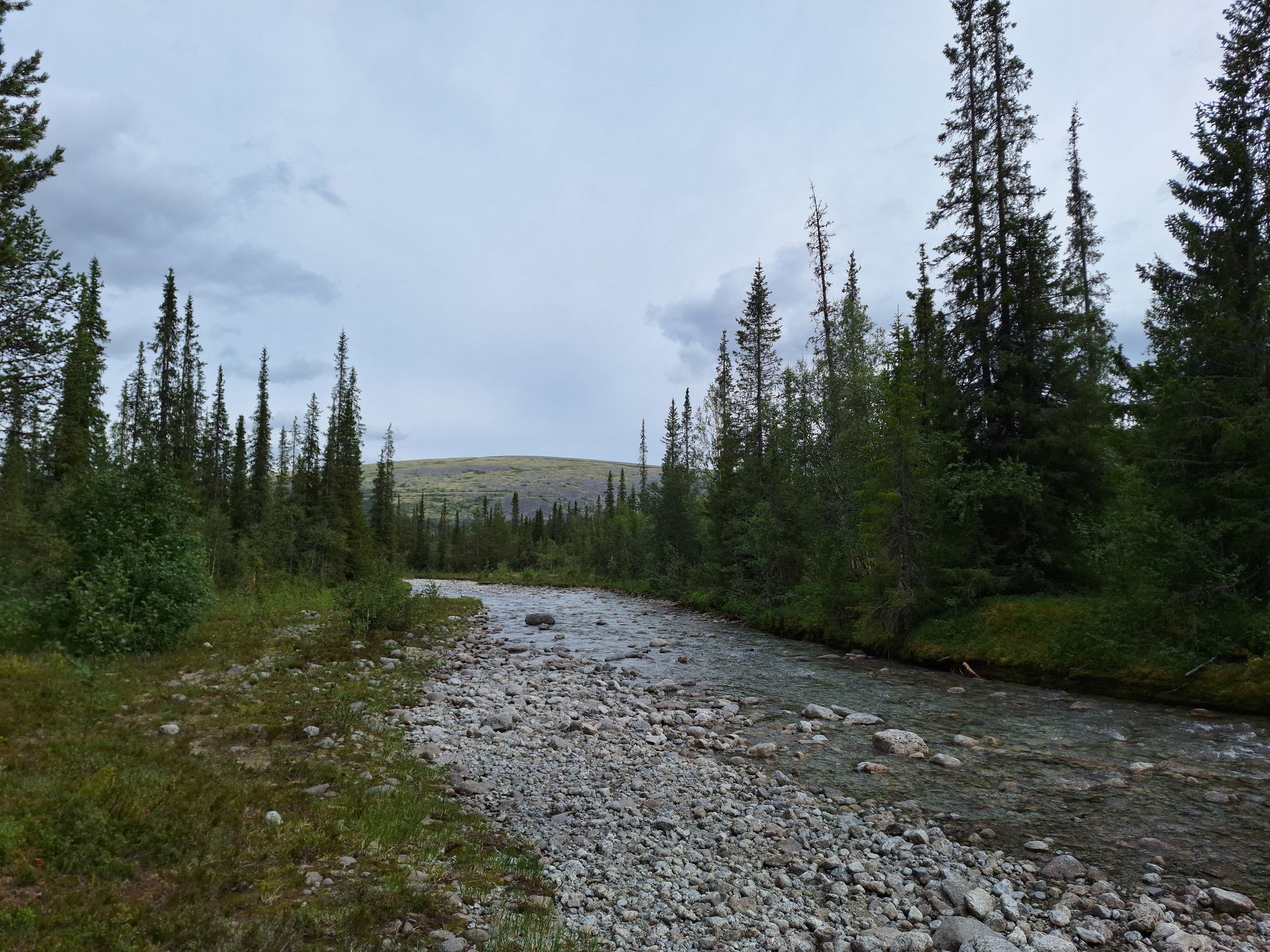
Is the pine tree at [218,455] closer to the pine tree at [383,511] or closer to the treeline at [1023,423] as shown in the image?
the pine tree at [383,511]

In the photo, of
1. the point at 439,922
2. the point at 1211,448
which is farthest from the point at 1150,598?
the point at 439,922

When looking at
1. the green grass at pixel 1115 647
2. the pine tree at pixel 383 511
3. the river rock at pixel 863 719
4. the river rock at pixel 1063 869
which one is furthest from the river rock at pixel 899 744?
the pine tree at pixel 383 511

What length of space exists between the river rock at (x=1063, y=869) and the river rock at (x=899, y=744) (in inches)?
130

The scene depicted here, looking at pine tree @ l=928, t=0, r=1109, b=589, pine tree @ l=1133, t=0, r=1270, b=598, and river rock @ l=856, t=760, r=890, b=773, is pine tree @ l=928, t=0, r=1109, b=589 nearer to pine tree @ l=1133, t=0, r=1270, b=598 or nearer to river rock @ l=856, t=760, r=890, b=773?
pine tree @ l=1133, t=0, r=1270, b=598

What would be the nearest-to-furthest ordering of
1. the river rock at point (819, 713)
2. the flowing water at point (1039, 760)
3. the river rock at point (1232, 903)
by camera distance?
1. the river rock at point (1232, 903)
2. the flowing water at point (1039, 760)
3. the river rock at point (819, 713)

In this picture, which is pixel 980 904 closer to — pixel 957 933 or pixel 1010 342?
pixel 957 933

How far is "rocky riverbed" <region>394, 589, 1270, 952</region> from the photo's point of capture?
4.89m

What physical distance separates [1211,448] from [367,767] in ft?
55.4

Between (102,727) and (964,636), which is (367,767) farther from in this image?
(964,636)

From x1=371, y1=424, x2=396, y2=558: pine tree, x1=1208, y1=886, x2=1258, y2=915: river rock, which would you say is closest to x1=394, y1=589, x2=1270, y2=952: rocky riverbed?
x1=1208, y1=886, x2=1258, y2=915: river rock

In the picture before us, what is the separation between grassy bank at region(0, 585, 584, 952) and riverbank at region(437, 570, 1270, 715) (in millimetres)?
13616

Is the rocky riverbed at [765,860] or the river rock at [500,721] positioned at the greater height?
the rocky riverbed at [765,860]

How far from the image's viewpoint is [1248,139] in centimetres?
1393

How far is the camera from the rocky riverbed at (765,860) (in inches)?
193
